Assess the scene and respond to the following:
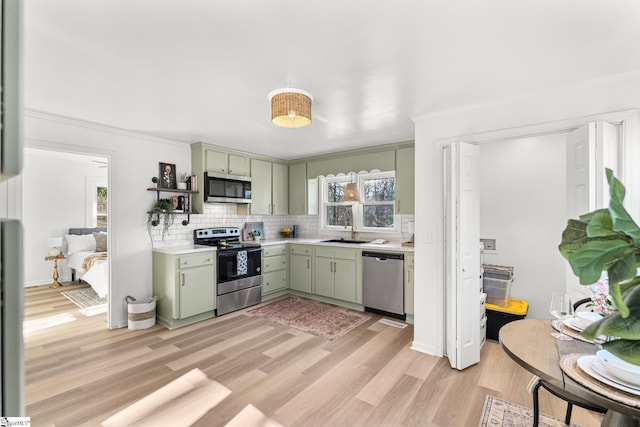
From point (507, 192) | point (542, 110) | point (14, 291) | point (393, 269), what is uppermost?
point (542, 110)

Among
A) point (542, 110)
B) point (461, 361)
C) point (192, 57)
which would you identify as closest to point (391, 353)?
point (461, 361)

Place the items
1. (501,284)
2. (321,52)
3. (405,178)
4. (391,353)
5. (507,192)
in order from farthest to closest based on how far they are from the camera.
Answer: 1. (405,178)
2. (507,192)
3. (501,284)
4. (391,353)
5. (321,52)

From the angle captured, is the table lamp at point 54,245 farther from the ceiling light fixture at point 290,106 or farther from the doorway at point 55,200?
the ceiling light fixture at point 290,106

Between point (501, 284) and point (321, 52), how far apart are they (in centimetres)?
317

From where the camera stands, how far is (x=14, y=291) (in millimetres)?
260

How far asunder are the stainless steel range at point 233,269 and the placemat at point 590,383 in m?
3.64

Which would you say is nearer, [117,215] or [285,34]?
[285,34]

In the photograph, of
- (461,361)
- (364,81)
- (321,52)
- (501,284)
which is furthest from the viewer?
(501,284)

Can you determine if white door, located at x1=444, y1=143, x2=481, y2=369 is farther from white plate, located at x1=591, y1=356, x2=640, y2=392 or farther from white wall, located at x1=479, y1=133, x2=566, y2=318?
white plate, located at x1=591, y1=356, x2=640, y2=392

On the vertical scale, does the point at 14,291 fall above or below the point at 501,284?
above

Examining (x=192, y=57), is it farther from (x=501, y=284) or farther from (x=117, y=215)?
(x=501, y=284)

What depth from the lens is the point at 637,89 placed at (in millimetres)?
2168

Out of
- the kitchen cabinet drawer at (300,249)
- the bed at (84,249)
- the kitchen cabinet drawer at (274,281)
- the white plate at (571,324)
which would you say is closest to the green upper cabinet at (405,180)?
the kitchen cabinet drawer at (300,249)

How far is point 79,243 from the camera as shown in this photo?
5.83m
